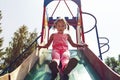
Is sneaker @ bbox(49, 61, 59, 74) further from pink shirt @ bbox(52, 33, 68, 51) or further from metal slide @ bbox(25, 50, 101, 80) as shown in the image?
pink shirt @ bbox(52, 33, 68, 51)

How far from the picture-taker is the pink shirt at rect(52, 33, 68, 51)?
4797 mm

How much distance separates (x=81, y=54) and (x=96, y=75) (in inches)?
58.0

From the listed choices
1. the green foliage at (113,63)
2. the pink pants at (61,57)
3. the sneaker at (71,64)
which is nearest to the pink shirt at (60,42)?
the pink pants at (61,57)

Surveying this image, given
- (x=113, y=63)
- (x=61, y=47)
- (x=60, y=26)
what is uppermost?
(x=60, y=26)

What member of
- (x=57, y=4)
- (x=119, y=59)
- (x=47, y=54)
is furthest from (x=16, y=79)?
(x=119, y=59)

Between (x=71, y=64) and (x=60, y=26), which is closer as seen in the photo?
(x=71, y=64)

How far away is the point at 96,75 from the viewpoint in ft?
14.2

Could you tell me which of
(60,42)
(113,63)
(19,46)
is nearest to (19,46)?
(19,46)

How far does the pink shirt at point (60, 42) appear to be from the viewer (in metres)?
4.80

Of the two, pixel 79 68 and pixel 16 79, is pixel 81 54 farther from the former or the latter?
pixel 16 79

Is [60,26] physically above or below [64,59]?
above

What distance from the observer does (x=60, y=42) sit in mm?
4949

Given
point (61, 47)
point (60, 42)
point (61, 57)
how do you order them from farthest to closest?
point (60, 42), point (61, 47), point (61, 57)

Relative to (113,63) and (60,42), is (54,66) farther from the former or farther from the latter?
(113,63)
